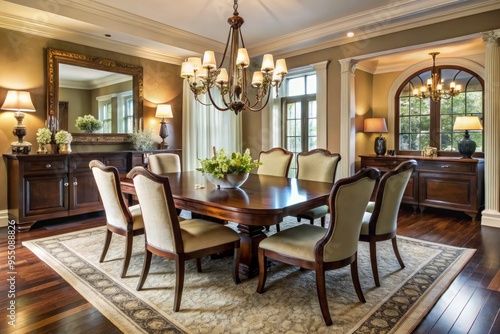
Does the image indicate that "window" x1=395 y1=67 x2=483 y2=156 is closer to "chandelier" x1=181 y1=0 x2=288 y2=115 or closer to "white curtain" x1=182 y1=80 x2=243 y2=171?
"white curtain" x1=182 y1=80 x2=243 y2=171

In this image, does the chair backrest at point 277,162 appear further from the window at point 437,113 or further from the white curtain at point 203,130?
the window at point 437,113

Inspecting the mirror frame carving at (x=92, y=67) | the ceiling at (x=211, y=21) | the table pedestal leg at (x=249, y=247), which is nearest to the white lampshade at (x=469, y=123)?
the ceiling at (x=211, y=21)

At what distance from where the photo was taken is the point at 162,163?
4078mm

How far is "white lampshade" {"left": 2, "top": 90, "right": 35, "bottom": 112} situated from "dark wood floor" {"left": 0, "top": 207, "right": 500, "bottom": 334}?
Result: 1.56m

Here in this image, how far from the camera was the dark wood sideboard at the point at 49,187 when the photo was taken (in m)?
3.90

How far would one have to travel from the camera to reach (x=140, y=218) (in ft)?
8.97

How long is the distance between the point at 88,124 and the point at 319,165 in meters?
3.40

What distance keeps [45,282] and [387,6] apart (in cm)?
472

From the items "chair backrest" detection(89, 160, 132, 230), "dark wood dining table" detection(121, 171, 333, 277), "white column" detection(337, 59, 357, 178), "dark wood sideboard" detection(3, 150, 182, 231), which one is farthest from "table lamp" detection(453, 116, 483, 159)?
"dark wood sideboard" detection(3, 150, 182, 231)

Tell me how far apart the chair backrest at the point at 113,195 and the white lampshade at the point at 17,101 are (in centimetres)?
215

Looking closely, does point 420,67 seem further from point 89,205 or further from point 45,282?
point 45,282

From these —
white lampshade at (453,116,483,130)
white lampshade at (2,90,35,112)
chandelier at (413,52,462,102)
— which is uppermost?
chandelier at (413,52,462,102)

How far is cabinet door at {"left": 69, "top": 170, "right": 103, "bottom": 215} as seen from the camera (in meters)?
4.32

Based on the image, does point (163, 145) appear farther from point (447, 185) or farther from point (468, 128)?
point (468, 128)
